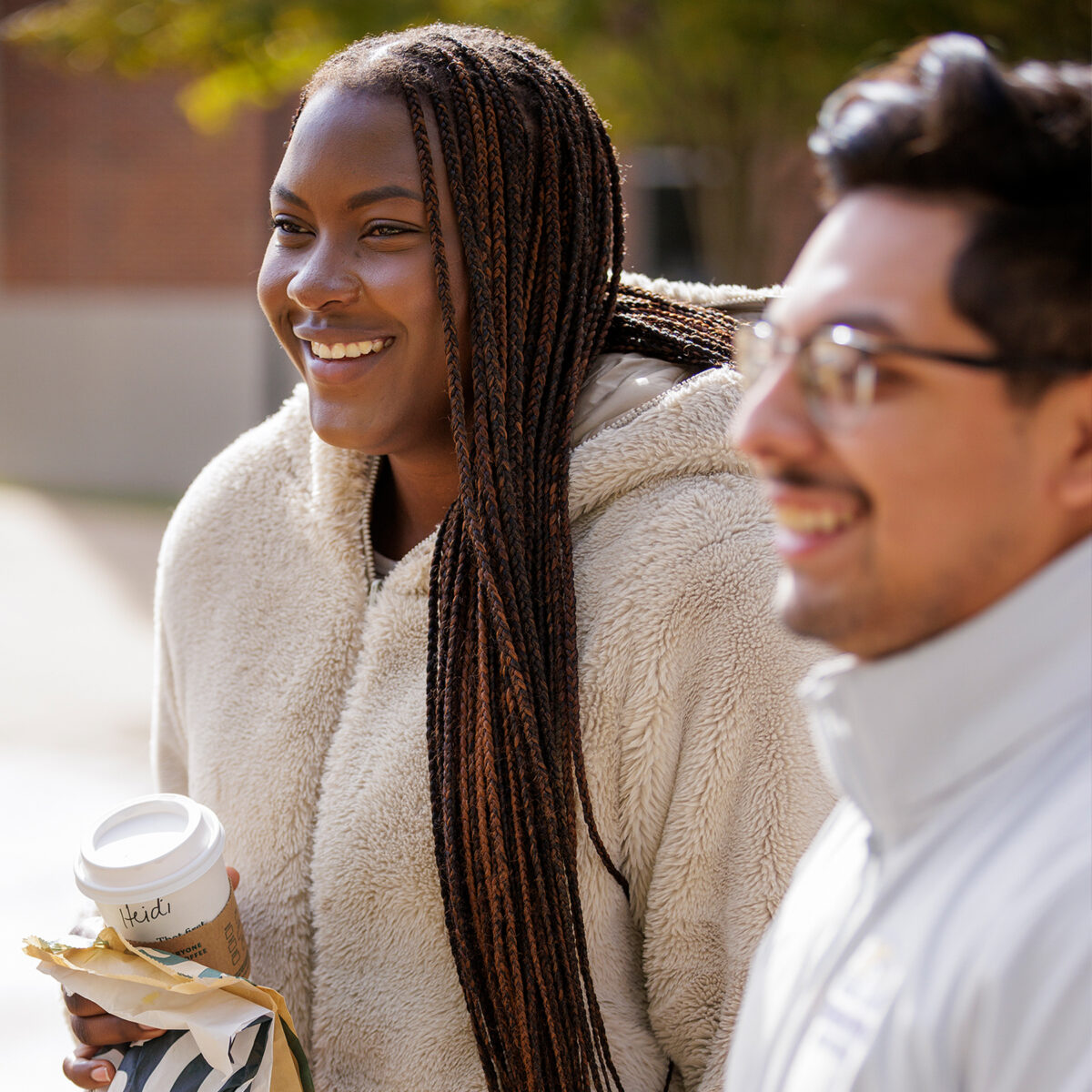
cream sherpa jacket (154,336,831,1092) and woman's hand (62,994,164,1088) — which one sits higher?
cream sherpa jacket (154,336,831,1092)

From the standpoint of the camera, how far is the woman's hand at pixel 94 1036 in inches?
69.0

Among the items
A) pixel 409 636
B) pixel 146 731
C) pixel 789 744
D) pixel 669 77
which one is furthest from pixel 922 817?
pixel 669 77

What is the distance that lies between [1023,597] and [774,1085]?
16.3 inches

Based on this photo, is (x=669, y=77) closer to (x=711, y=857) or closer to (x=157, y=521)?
(x=157, y=521)

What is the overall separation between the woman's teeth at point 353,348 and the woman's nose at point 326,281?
0.19 ft

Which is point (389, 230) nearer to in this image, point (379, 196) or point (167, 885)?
point (379, 196)

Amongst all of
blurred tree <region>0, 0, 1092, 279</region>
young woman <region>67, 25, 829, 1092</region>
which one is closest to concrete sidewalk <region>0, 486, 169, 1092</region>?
young woman <region>67, 25, 829, 1092</region>

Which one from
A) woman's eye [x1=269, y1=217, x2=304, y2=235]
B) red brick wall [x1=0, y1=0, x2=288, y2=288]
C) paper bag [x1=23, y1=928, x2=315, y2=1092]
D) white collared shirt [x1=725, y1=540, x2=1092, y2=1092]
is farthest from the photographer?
red brick wall [x1=0, y1=0, x2=288, y2=288]

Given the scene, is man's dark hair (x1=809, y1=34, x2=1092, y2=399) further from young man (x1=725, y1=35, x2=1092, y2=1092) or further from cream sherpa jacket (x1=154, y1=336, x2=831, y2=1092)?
cream sherpa jacket (x1=154, y1=336, x2=831, y2=1092)

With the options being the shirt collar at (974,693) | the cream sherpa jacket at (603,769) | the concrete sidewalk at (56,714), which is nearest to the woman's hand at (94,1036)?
the cream sherpa jacket at (603,769)

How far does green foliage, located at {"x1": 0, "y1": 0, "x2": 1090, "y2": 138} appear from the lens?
652cm

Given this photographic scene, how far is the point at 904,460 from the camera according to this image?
94cm

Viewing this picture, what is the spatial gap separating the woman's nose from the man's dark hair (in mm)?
1090

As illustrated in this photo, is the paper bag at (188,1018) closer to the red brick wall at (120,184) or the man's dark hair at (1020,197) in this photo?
the man's dark hair at (1020,197)
